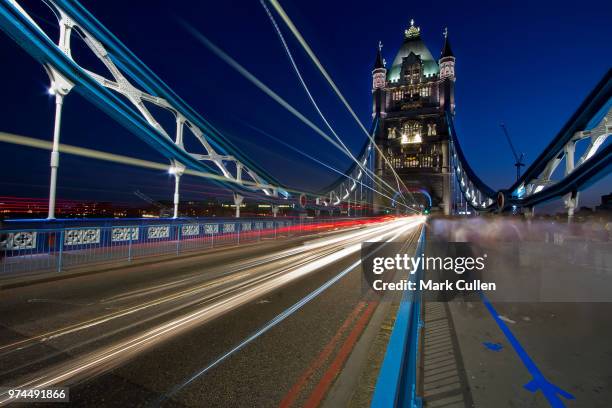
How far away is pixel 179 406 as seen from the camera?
106 inches

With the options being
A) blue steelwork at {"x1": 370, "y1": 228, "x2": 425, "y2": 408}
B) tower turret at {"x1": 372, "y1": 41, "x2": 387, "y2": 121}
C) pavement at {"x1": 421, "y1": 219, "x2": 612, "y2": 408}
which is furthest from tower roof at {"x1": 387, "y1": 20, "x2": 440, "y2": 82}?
blue steelwork at {"x1": 370, "y1": 228, "x2": 425, "y2": 408}

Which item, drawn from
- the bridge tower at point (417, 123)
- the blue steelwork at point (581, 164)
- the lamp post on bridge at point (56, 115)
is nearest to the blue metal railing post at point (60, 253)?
the lamp post on bridge at point (56, 115)

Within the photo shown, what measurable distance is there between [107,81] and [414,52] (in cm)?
11633

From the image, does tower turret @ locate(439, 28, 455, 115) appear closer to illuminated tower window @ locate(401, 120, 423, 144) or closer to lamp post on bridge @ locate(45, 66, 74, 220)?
illuminated tower window @ locate(401, 120, 423, 144)

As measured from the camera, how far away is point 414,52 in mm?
113312

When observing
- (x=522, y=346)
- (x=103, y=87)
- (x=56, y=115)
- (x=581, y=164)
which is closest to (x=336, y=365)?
(x=522, y=346)

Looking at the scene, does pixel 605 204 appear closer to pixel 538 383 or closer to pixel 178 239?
pixel 538 383

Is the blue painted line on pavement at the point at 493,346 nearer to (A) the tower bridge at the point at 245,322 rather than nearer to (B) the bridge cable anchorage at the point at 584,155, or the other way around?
(A) the tower bridge at the point at 245,322

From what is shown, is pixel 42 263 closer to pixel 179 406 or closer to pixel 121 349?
pixel 121 349

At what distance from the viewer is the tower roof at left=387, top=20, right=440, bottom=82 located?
107 meters

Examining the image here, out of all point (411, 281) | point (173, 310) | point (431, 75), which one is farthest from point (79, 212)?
point (431, 75)

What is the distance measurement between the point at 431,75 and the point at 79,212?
11271cm

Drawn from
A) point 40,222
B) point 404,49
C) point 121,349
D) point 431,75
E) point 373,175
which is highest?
point 404,49

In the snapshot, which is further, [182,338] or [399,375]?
[182,338]
